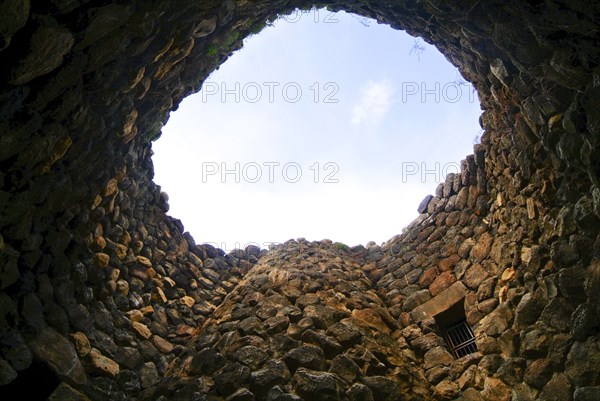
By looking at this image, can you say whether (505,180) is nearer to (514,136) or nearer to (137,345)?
(514,136)

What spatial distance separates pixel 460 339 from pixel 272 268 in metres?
2.43

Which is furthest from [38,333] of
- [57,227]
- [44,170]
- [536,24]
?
[536,24]

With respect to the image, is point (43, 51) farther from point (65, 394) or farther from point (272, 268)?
point (272, 268)

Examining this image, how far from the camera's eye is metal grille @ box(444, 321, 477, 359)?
4488mm

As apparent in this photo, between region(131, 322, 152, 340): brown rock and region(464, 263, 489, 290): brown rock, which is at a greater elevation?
region(464, 263, 489, 290): brown rock

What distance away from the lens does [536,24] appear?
121 inches

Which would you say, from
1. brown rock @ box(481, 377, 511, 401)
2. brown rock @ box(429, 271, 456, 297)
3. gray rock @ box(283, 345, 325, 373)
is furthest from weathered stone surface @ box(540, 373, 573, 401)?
brown rock @ box(429, 271, 456, 297)

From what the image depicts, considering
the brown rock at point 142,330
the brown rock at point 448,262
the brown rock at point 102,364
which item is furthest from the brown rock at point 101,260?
the brown rock at point 448,262

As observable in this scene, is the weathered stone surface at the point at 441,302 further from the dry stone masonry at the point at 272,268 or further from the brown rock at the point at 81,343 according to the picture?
the brown rock at the point at 81,343

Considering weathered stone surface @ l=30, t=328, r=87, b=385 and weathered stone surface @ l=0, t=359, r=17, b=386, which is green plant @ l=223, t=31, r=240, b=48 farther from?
weathered stone surface @ l=0, t=359, r=17, b=386

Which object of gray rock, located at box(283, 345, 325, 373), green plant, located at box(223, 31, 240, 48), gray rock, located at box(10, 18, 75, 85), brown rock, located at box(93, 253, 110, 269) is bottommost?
gray rock, located at box(283, 345, 325, 373)

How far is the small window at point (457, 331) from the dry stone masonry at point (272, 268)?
0.02m

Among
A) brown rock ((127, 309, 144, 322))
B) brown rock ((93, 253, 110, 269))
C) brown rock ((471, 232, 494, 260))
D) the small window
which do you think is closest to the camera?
brown rock ((93, 253, 110, 269))

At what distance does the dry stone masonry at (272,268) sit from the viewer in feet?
9.48
